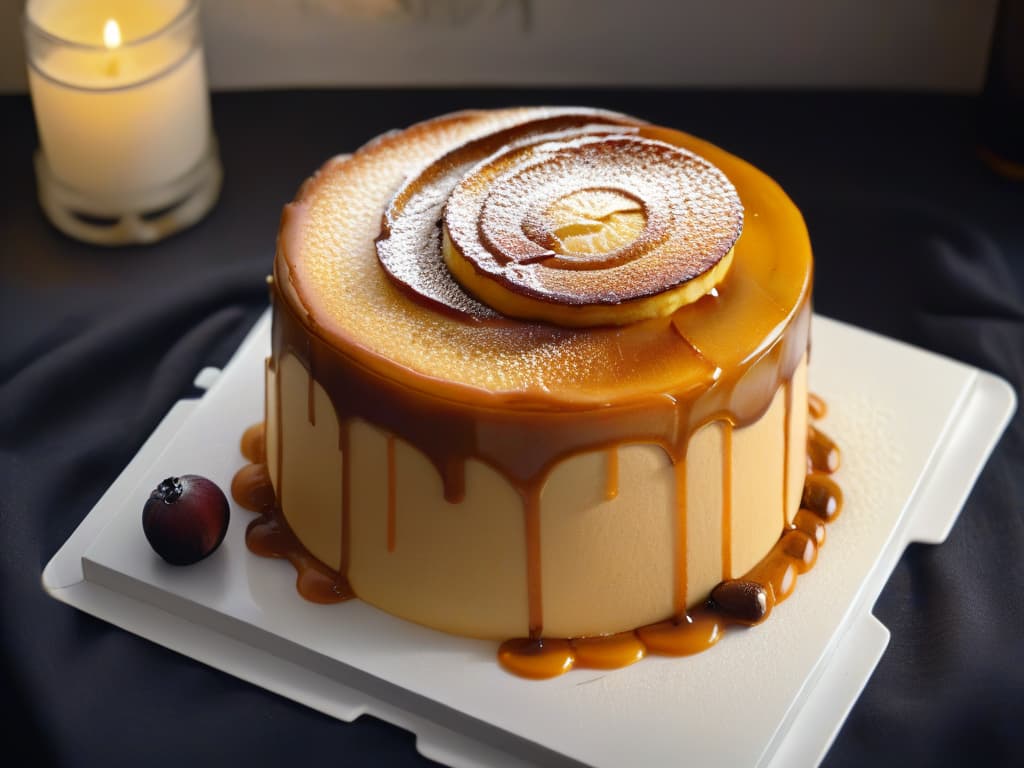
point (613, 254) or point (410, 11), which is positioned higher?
point (613, 254)

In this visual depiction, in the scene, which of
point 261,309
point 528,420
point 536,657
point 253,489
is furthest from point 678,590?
point 261,309

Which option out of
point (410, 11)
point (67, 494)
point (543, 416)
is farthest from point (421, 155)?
point (410, 11)

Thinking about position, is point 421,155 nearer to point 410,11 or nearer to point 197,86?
point 197,86

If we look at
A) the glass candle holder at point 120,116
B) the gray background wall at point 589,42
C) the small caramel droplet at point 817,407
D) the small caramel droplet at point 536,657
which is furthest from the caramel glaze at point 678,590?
the gray background wall at point 589,42

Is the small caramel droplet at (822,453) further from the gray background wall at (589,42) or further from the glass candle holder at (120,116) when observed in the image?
the glass candle holder at (120,116)

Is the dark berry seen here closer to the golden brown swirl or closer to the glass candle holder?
the golden brown swirl

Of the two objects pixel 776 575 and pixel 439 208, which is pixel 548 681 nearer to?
pixel 776 575
